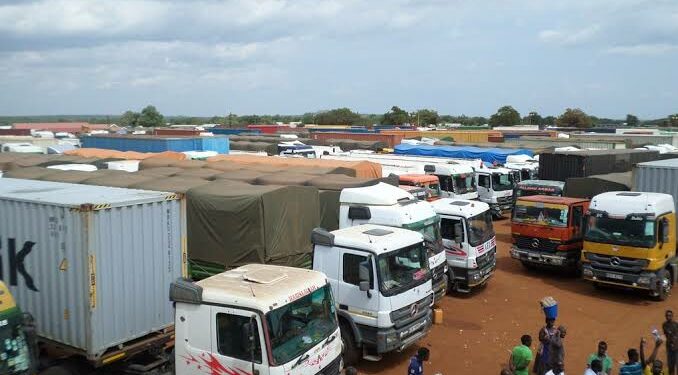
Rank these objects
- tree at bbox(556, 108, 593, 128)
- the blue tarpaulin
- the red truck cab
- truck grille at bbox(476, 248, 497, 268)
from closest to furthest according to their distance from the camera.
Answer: truck grille at bbox(476, 248, 497, 268), the red truck cab, the blue tarpaulin, tree at bbox(556, 108, 593, 128)

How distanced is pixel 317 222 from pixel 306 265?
115 centimetres

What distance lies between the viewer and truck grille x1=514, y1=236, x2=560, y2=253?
609 inches

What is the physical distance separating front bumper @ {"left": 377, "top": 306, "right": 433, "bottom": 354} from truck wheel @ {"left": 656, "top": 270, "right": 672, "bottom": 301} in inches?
280

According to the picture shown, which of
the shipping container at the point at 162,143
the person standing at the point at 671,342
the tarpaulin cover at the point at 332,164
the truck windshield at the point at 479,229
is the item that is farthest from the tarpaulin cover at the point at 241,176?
the shipping container at the point at 162,143

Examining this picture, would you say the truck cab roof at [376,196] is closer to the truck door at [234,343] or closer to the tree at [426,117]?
the truck door at [234,343]

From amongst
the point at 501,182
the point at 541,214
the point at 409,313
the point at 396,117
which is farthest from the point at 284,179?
the point at 396,117

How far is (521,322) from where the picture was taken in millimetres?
12500

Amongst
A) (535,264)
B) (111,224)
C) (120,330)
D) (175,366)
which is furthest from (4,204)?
(535,264)

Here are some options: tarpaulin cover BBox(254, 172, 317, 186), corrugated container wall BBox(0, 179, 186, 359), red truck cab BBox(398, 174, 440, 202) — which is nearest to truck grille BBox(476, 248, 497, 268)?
tarpaulin cover BBox(254, 172, 317, 186)

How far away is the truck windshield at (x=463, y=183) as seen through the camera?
23953mm

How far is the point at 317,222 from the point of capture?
1366cm

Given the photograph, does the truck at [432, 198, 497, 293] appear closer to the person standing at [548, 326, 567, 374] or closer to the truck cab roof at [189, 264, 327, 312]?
the person standing at [548, 326, 567, 374]

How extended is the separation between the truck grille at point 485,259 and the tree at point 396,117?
334 ft

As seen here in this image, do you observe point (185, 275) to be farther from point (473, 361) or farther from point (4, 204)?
point (473, 361)
